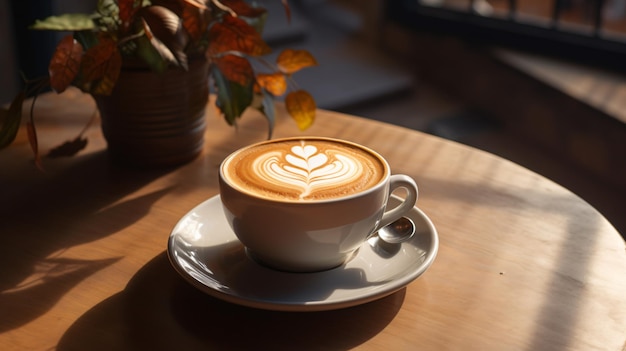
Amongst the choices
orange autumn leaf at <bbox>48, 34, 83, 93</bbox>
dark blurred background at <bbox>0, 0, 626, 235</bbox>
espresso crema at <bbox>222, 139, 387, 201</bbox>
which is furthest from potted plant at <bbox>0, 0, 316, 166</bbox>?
A: dark blurred background at <bbox>0, 0, 626, 235</bbox>

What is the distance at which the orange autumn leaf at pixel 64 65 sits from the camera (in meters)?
0.79

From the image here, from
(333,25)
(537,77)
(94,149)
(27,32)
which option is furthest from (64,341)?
(333,25)

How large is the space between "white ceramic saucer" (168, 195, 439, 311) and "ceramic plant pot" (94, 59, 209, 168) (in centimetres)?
19

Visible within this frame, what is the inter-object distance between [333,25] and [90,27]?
7.33 ft

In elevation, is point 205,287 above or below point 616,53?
above

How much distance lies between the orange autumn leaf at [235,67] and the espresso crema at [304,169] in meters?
0.16

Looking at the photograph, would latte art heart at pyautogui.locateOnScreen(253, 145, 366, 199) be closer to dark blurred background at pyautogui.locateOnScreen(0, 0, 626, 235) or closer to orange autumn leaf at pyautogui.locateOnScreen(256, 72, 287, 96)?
orange autumn leaf at pyautogui.locateOnScreen(256, 72, 287, 96)

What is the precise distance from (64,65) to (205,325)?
0.34 metres

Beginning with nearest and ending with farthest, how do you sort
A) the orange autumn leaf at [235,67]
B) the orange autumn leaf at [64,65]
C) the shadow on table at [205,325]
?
the shadow on table at [205,325] → the orange autumn leaf at [64,65] → the orange autumn leaf at [235,67]

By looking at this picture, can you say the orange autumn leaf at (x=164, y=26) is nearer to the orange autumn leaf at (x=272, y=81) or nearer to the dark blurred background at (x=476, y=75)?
the orange autumn leaf at (x=272, y=81)

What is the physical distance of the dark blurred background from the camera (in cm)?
192

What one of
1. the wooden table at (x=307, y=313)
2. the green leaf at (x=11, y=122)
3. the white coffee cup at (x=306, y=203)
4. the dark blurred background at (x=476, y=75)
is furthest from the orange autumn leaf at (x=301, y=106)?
the dark blurred background at (x=476, y=75)

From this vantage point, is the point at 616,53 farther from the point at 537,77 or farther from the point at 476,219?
the point at 476,219

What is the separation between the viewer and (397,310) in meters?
0.67
